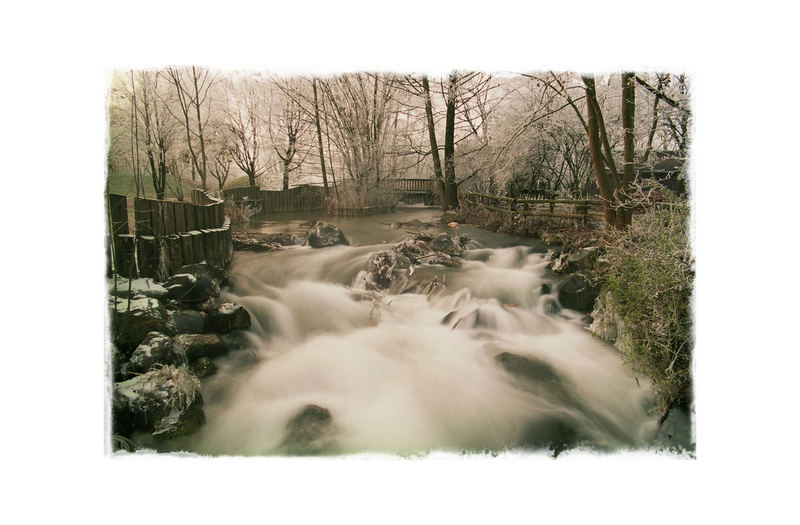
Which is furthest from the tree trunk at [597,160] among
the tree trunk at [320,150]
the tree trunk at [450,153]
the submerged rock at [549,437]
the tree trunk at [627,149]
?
the tree trunk at [320,150]

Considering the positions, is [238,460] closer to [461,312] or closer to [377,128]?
[461,312]

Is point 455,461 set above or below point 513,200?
below

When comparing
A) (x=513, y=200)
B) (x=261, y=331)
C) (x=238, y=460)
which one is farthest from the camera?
(x=513, y=200)

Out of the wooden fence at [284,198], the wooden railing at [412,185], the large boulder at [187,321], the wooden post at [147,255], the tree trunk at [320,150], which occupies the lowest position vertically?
the large boulder at [187,321]

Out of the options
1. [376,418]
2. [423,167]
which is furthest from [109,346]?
[423,167]

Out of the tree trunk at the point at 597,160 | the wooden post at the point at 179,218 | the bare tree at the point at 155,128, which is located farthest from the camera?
the tree trunk at the point at 597,160

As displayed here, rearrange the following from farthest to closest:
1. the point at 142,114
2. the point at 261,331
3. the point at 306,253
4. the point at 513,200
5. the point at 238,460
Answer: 1. the point at 513,200
2. the point at 306,253
3. the point at 261,331
4. the point at 142,114
5. the point at 238,460

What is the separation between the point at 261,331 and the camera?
1.79 metres

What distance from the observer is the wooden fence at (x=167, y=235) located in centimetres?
162

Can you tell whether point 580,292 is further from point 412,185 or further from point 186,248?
point 186,248

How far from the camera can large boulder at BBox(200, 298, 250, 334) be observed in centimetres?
175

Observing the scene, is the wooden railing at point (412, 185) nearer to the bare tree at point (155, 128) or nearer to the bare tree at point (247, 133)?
the bare tree at point (247, 133)

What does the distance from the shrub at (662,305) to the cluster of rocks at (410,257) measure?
2.72 ft

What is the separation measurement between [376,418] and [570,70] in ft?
6.10
